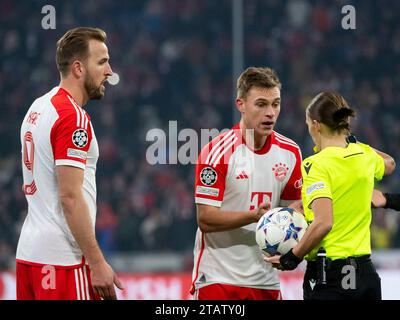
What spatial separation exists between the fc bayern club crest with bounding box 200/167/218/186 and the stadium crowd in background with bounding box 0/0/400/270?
8.14 meters

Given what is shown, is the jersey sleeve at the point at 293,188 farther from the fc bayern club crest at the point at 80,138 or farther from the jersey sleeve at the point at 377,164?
the fc bayern club crest at the point at 80,138

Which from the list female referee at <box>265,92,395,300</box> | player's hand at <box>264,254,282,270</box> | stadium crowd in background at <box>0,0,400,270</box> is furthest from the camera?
stadium crowd in background at <box>0,0,400,270</box>

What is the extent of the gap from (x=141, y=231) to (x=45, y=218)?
9.41m

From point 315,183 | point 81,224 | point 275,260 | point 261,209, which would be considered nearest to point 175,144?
point 261,209

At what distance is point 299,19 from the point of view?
18.3m

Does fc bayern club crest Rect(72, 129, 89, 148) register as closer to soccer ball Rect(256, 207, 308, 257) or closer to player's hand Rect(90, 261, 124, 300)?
player's hand Rect(90, 261, 124, 300)

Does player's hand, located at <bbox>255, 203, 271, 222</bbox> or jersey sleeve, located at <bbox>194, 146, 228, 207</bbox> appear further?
jersey sleeve, located at <bbox>194, 146, 228, 207</bbox>

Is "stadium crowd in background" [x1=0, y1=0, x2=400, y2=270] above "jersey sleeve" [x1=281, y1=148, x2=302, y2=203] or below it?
above

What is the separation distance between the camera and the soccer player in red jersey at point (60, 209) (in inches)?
176

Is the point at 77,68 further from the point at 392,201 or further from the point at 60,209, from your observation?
the point at 392,201

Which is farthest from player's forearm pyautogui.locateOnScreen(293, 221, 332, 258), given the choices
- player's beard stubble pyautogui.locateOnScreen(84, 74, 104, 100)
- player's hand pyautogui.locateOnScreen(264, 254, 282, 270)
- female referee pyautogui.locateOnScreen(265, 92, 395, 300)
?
player's beard stubble pyautogui.locateOnScreen(84, 74, 104, 100)

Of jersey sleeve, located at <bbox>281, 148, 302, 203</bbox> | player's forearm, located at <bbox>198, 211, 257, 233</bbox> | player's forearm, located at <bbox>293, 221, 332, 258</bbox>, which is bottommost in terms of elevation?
player's forearm, located at <bbox>293, 221, 332, 258</bbox>

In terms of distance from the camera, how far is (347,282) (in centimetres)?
466

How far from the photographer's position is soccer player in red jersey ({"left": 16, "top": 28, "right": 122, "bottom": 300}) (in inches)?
176
